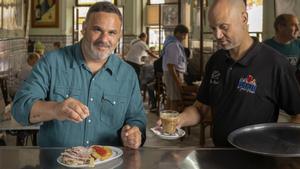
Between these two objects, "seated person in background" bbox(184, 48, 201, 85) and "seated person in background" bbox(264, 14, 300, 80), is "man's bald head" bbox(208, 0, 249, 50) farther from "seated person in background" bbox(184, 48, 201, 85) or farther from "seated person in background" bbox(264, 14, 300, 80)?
"seated person in background" bbox(184, 48, 201, 85)

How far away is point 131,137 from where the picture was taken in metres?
2.03

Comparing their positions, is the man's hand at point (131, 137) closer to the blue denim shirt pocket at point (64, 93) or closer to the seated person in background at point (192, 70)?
the blue denim shirt pocket at point (64, 93)

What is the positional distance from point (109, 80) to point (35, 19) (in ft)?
38.5

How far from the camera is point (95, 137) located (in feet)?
7.08

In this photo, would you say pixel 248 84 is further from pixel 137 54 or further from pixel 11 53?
pixel 137 54

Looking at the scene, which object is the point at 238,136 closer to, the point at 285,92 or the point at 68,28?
the point at 285,92

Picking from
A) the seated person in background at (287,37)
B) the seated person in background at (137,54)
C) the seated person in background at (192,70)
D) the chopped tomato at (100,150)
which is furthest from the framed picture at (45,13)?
the chopped tomato at (100,150)

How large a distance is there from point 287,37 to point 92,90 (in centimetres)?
273

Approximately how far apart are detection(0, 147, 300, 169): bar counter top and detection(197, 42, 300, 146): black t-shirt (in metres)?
0.28

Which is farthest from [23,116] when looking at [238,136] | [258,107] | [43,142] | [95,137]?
[258,107]

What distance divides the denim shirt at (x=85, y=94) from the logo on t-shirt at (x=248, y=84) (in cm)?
53

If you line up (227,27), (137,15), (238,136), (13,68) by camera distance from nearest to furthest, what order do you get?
(238,136) → (227,27) → (13,68) → (137,15)

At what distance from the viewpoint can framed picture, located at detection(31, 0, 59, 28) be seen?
13125 millimetres

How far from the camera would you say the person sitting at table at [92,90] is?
2.08 metres
